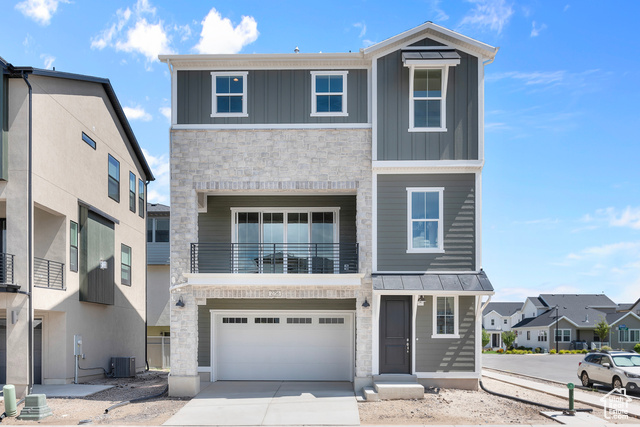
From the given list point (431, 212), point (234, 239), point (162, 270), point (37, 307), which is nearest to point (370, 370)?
point (431, 212)

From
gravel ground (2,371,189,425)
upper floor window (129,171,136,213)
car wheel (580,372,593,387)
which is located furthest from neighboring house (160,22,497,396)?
upper floor window (129,171,136,213)

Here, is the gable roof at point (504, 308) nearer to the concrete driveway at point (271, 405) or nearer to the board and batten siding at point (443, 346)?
the board and batten siding at point (443, 346)

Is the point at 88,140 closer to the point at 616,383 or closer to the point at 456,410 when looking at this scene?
the point at 456,410

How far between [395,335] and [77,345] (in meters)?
10.9

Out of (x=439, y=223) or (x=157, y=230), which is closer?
(x=439, y=223)

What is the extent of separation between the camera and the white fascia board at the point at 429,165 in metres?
16.3

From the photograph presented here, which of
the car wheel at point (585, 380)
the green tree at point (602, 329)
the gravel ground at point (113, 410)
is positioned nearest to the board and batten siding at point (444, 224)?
the gravel ground at point (113, 410)

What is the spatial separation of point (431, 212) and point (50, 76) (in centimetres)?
1253

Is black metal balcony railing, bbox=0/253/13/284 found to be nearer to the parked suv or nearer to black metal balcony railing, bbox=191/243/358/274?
black metal balcony railing, bbox=191/243/358/274

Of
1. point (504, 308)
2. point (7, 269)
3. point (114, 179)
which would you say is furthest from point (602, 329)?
point (7, 269)

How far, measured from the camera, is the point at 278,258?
58.1ft

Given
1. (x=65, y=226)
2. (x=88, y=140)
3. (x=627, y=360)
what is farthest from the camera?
(x=88, y=140)

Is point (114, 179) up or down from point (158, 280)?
up

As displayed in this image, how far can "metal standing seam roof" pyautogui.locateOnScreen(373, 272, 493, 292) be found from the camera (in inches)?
617
